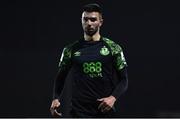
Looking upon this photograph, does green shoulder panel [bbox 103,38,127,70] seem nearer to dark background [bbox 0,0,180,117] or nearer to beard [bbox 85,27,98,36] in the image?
beard [bbox 85,27,98,36]

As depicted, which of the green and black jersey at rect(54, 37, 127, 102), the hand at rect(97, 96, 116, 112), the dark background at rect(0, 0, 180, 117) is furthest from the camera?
the dark background at rect(0, 0, 180, 117)

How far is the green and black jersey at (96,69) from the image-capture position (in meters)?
5.28

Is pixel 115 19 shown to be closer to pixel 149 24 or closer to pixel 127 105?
pixel 149 24

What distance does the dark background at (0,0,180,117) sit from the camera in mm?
9656

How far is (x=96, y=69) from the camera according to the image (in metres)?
5.28

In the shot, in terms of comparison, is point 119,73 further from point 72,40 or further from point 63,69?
point 72,40

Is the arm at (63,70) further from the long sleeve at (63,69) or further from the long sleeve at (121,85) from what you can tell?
the long sleeve at (121,85)

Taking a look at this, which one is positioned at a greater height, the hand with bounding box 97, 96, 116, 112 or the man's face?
the man's face

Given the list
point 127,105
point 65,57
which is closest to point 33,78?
point 127,105

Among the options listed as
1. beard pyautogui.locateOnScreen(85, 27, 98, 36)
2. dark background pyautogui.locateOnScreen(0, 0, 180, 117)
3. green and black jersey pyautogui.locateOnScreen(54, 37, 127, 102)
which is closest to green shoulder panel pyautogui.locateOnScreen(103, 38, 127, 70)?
green and black jersey pyautogui.locateOnScreen(54, 37, 127, 102)

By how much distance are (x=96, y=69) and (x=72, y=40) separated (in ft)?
14.9

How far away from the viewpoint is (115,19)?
970 centimetres

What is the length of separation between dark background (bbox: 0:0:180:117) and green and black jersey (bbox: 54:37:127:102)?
14.0ft

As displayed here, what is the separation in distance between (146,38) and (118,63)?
14.4 ft
